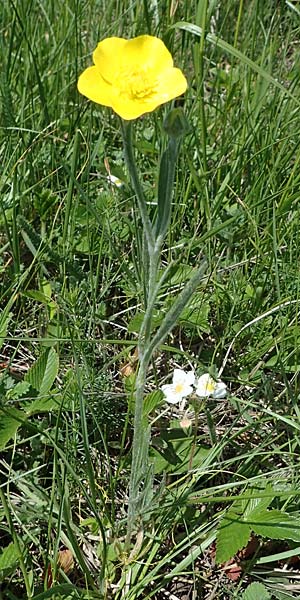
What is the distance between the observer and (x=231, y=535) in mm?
1218

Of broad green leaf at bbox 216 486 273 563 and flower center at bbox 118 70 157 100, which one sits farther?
broad green leaf at bbox 216 486 273 563

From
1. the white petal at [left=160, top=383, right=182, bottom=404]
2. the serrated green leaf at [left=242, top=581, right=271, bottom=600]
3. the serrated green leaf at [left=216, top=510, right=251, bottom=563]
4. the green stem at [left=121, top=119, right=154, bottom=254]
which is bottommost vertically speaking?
the serrated green leaf at [left=242, top=581, right=271, bottom=600]

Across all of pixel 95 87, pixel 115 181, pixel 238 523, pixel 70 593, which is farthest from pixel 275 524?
pixel 115 181

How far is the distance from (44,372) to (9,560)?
14.0 inches

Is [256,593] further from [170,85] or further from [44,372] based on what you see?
[170,85]

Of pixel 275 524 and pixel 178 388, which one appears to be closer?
pixel 275 524

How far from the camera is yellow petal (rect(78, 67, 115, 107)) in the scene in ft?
2.95

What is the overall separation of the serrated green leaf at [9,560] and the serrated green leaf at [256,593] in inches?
15.7

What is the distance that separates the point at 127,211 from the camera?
1.77m

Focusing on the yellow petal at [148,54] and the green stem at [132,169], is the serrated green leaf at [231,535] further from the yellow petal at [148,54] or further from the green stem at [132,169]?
the yellow petal at [148,54]

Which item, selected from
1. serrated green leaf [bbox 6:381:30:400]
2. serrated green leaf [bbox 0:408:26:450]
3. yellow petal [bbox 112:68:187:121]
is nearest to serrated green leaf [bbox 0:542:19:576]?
serrated green leaf [bbox 0:408:26:450]

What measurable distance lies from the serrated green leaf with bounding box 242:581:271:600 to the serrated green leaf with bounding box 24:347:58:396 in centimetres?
50

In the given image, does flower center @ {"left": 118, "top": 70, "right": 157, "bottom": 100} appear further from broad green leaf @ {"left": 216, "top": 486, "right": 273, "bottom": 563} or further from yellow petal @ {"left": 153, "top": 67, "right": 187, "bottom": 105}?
broad green leaf @ {"left": 216, "top": 486, "right": 273, "bottom": 563}

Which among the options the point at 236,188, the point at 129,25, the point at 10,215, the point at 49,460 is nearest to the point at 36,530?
the point at 49,460
